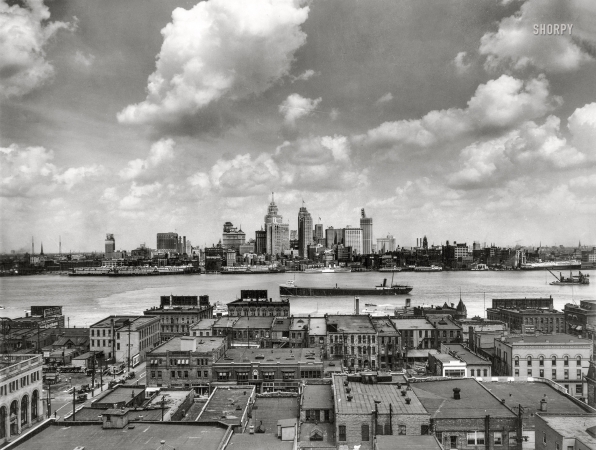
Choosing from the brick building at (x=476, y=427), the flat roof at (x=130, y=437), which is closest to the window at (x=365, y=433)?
the brick building at (x=476, y=427)

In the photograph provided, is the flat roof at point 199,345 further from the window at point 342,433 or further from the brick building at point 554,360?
the brick building at point 554,360

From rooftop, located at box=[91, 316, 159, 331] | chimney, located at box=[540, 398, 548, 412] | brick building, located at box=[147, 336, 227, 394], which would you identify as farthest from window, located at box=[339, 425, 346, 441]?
rooftop, located at box=[91, 316, 159, 331]

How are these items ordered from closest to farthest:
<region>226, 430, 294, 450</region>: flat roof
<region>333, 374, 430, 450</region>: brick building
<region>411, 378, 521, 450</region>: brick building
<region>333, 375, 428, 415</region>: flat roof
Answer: <region>226, 430, 294, 450</region>: flat roof < <region>333, 374, 430, 450</region>: brick building < <region>333, 375, 428, 415</region>: flat roof < <region>411, 378, 521, 450</region>: brick building

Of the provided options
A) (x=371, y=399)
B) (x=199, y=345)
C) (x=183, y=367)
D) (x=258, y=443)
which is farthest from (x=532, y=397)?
(x=199, y=345)

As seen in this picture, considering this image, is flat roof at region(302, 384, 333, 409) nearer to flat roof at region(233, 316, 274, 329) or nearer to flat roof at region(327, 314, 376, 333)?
flat roof at region(327, 314, 376, 333)

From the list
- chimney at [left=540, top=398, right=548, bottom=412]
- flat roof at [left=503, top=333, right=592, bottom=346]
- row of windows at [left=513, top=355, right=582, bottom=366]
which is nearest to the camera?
chimney at [left=540, top=398, right=548, bottom=412]

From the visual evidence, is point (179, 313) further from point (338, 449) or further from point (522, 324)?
point (338, 449)

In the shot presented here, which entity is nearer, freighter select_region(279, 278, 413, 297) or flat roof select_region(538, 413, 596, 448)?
flat roof select_region(538, 413, 596, 448)
